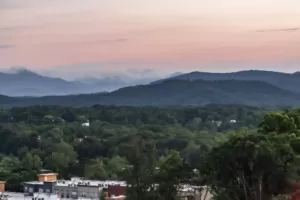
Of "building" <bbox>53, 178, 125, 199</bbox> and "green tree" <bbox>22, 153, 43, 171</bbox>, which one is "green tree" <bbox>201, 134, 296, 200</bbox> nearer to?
"building" <bbox>53, 178, 125, 199</bbox>

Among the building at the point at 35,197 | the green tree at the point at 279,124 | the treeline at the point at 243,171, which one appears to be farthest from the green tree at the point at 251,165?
the building at the point at 35,197

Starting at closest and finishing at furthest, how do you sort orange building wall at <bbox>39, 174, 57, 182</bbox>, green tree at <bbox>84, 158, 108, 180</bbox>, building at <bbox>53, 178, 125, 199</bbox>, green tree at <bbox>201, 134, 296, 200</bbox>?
green tree at <bbox>201, 134, 296, 200</bbox>
building at <bbox>53, 178, 125, 199</bbox>
orange building wall at <bbox>39, 174, 57, 182</bbox>
green tree at <bbox>84, 158, 108, 180</bbox>

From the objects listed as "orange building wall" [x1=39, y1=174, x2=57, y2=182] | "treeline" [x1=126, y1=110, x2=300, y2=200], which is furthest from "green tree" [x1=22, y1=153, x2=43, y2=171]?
"treeline" [x1=126, y1=110, x2=300, y2=200]

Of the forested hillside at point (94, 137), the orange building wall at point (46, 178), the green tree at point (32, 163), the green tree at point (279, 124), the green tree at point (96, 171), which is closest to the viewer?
the green tree at point (279, 124)

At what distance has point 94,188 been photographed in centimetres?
4156

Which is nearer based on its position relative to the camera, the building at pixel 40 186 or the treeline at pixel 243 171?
the treeline at pixel 243 171

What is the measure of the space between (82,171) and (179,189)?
30.2 meters

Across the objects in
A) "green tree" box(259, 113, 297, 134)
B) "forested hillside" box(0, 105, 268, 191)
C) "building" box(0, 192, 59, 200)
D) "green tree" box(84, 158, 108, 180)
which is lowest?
"building" box(0, 192, 59, 200)

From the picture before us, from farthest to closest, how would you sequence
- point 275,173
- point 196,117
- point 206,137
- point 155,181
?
point 196,117, point 206,137, point 155,181, point 275,173

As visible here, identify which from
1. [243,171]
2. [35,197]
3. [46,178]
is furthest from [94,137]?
[243,171]

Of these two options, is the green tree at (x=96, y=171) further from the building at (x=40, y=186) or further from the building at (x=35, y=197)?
the building at (x=35, y=197)

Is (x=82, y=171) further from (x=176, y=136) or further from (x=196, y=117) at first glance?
(x=196, y=117)

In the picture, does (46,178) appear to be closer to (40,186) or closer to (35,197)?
(40,186)

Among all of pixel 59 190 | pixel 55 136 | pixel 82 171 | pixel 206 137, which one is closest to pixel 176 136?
pixel 206 137
